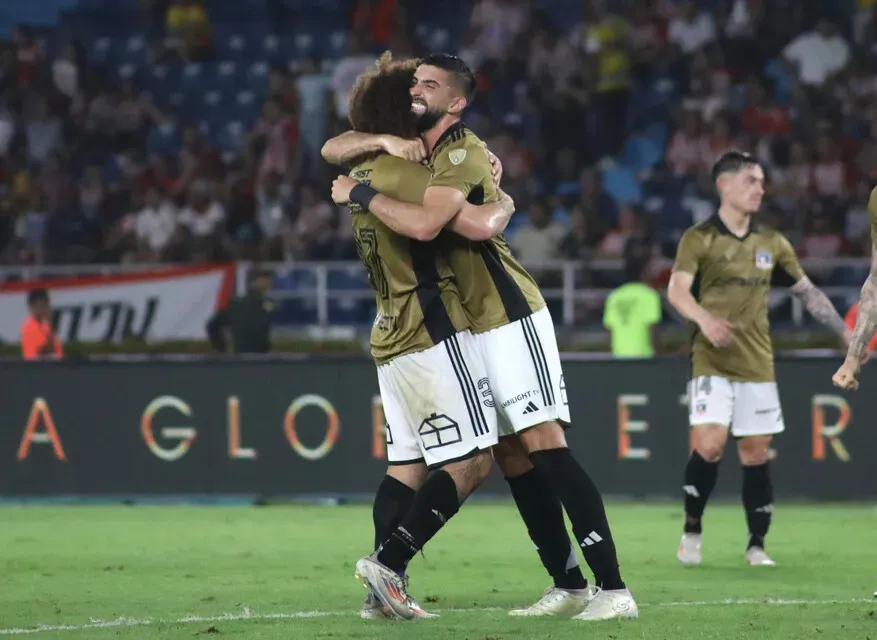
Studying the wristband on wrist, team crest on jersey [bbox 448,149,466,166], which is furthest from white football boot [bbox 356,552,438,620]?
team crest on jersey [bbox 448,149,466,166]

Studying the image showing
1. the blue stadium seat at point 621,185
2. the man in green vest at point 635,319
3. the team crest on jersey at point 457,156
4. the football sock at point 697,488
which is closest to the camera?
the team crest on jersey at point 457,156

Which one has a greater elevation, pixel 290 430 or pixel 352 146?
pixel 352 146

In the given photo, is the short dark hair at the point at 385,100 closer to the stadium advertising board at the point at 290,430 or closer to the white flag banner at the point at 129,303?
the stadium advertising board at the point at 290,430

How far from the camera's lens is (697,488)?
942 cm

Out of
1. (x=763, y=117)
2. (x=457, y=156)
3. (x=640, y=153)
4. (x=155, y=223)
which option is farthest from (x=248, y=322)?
(x=457, y=156)

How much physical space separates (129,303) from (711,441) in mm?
9548

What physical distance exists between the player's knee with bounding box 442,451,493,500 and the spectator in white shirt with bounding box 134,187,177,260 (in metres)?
13.5

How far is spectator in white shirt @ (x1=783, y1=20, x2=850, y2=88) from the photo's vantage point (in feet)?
65.6

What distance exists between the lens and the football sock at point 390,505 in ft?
22.7

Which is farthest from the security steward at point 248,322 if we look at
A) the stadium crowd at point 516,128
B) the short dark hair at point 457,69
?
the short dark hair at point 457,69

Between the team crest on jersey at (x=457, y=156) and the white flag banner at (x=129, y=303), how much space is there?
11008 mm

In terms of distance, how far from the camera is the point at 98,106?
22.5m

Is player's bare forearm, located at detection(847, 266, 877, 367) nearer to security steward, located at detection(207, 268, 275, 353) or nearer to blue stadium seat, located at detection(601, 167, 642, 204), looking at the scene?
security steward, located at detection(207, 268, 275, 353)

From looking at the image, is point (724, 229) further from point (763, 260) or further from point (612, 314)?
point (612, 314)
